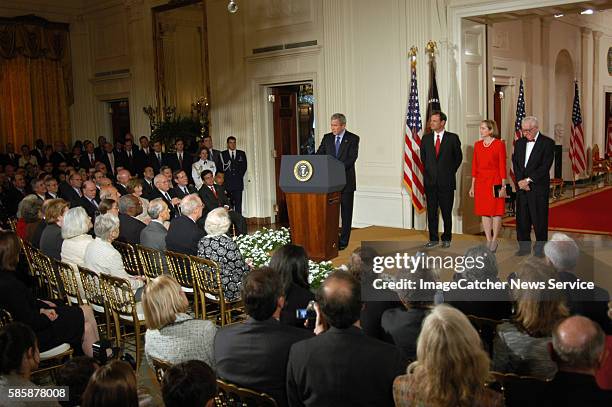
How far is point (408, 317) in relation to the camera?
3033 millimetres

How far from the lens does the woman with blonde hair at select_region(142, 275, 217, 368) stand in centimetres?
322

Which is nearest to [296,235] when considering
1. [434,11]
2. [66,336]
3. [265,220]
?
[66,336]

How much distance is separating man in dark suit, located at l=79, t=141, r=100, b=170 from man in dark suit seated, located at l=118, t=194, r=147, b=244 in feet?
23.0

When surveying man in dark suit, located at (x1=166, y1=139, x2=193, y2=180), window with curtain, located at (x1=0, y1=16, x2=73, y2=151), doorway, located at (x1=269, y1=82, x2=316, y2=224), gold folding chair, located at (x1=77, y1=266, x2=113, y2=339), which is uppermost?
window with curtain, located at (x1=0, y1=16, x2=73, y2=151)

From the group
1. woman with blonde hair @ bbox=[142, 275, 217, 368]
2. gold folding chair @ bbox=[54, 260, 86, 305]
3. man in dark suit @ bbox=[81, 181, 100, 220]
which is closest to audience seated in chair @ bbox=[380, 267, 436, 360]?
woman with blonde hair @ bbox=[142, 275, 217, 368]

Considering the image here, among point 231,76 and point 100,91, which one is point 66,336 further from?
point 100,91

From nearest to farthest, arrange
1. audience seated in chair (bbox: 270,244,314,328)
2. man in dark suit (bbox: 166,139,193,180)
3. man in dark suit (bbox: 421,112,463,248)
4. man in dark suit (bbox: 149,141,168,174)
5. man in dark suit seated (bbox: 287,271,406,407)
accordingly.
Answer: man in dark suit seated (bbox: 287,271,406,407) → audience seated in chair (bbox: 270,244,314,328) → man in dark suit (bbox: 421,112,463,248) → man in dark suit (bbox: 166,139,193,180) → man in dark suit (bbox: 149,141,168,174)

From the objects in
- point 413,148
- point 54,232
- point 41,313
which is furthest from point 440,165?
point 41,313

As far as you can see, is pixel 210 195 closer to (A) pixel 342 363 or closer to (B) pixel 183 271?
(B) pixel 183 271

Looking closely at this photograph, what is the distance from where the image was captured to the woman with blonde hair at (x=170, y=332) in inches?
127

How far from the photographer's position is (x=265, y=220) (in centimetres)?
1180

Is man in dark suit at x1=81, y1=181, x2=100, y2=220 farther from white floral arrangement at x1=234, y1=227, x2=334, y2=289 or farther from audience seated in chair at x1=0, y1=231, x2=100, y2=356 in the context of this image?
audience seated in chair at x1=0, y1=231, x2=100, y2=356

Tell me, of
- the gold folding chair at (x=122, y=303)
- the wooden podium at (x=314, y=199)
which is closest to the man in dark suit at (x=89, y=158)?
the wooden podium at (x=314, y=199)

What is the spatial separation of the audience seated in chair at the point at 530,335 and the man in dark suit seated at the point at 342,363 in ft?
2.08
